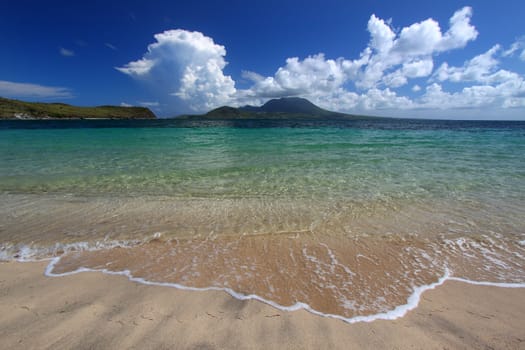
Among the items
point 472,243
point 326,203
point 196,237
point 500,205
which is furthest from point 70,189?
point 500,205

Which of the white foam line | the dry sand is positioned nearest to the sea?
the white foam line

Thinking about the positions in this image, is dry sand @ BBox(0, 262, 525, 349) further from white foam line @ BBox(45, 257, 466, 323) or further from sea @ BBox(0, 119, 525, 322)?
sea @ BBox(0, 119, 525, 322)

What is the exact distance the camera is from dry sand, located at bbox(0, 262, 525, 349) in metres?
2.45

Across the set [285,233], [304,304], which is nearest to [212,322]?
[304,304]

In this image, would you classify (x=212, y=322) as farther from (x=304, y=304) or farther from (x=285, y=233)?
(x=285, y=233)

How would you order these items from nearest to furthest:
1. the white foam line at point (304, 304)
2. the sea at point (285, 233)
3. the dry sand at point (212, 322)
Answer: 1. the dry sand at point (212, 322)
2. the white foam line at point (304, 304)
3. the sea at point (285, 233)

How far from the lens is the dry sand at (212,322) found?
2.45 m

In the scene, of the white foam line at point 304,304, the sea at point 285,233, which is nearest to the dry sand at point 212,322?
the white foam line at point 304,304

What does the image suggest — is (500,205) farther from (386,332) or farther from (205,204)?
(205,204)

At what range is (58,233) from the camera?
515 cm

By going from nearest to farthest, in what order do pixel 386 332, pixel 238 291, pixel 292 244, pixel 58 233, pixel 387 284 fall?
pixel 386 332 < pixel 238 291 < pixel 387 284 < pixel 292 244 < pixel 58 233

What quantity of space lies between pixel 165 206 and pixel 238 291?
4.48 m

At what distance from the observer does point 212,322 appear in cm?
272

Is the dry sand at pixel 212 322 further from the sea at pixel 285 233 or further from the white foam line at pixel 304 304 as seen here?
the sea at pixel 285 233
